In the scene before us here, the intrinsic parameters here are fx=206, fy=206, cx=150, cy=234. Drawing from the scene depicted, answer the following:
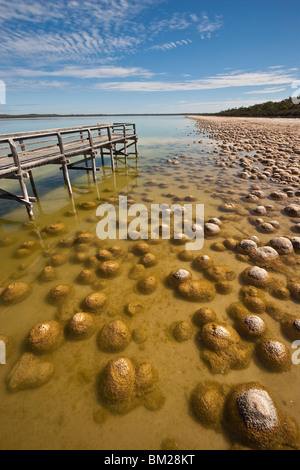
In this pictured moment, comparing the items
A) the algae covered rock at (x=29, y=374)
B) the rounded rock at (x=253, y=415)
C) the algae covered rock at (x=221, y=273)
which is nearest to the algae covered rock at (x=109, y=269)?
the algae covered rock at (x=29, y=374)

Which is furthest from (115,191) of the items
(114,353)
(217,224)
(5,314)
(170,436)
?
(170,436)

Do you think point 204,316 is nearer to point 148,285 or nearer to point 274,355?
point 274,355

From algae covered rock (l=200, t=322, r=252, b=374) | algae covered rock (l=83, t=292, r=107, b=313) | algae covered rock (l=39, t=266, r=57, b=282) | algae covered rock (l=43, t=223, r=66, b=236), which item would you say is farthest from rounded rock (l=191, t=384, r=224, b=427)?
algae covered rock (l=43, t=223, r=66, b=236)

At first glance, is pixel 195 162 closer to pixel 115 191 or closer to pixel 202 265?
pixel 115 191

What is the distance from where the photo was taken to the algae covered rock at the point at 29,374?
Result: 9.97 feet

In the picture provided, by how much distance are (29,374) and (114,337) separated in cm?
134

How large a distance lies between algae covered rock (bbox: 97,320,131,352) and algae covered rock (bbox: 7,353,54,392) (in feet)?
2.77

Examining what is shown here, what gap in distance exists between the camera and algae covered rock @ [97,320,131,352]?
3.50 metres

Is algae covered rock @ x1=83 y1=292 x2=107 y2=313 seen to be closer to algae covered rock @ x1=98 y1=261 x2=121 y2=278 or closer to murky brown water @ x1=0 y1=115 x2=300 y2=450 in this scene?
murky brown water @ x1=0 y1=115 x2=300 y2=450

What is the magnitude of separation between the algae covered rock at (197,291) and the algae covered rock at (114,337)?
1442 mm

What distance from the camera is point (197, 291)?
4.44 m

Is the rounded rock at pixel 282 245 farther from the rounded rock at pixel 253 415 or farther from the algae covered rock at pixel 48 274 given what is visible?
the algae covered rock at pixel 48 274

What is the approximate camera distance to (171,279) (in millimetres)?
4844
